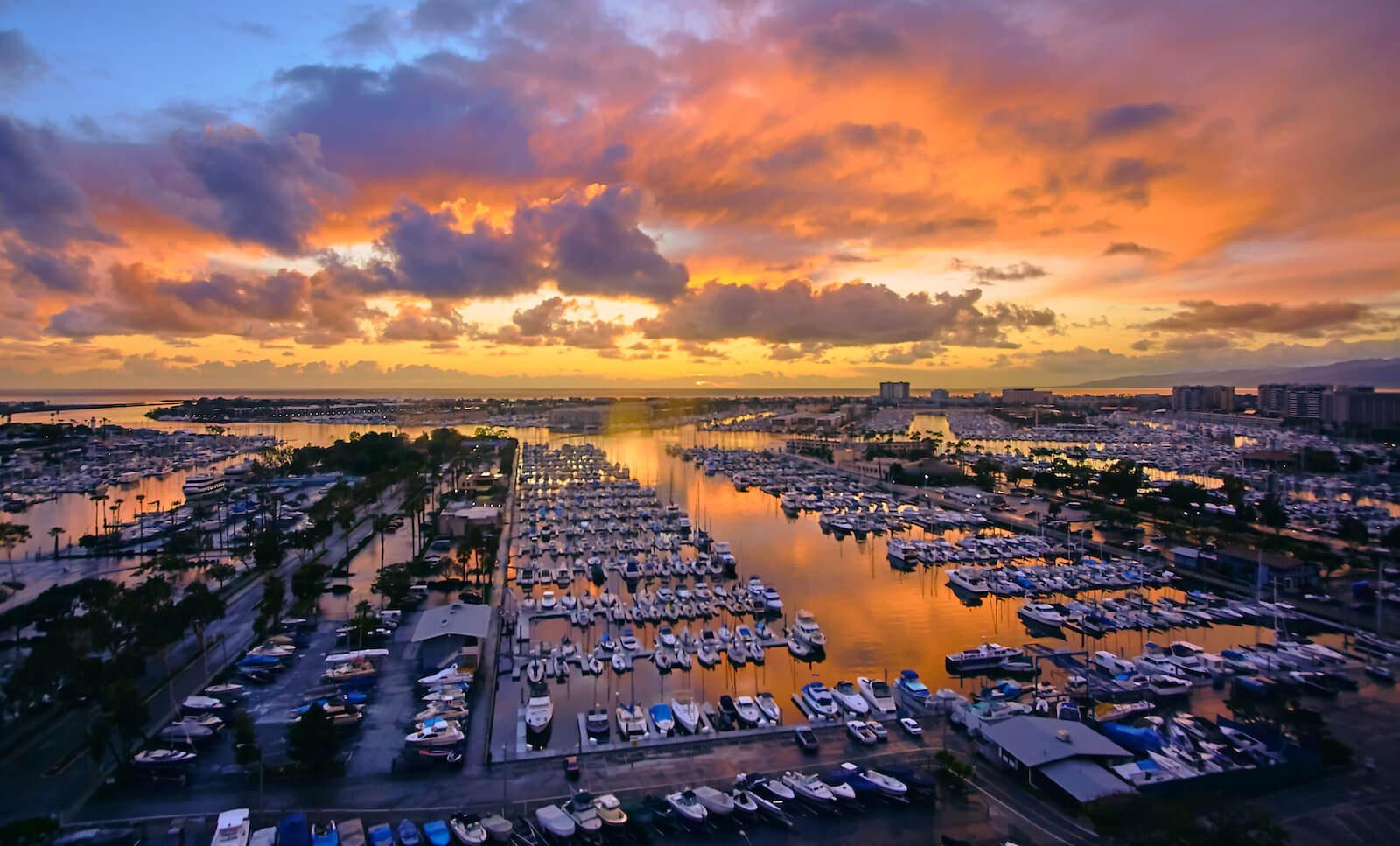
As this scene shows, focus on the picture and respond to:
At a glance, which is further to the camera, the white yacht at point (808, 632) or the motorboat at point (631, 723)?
the white yacht at point (808, 632)

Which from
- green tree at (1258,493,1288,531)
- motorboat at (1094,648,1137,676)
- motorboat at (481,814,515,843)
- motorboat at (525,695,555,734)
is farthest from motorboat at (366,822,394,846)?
green tree at (1258,493,1288,531)

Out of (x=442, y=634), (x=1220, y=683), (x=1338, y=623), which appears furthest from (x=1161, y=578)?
(x=442, y=634)

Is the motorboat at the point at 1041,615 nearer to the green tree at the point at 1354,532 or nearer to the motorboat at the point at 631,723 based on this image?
the motorboat at the point at 631,723

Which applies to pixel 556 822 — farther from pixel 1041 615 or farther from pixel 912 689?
pixel 1041 615

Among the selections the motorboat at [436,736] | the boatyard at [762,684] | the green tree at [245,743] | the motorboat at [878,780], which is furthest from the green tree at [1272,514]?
the green tree at [245,743]

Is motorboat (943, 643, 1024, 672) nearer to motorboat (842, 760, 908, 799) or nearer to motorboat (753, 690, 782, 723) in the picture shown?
motorboat (753, 690, 782, 723)

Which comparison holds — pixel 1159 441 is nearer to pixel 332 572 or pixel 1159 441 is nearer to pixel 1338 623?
pixel 1338 623
